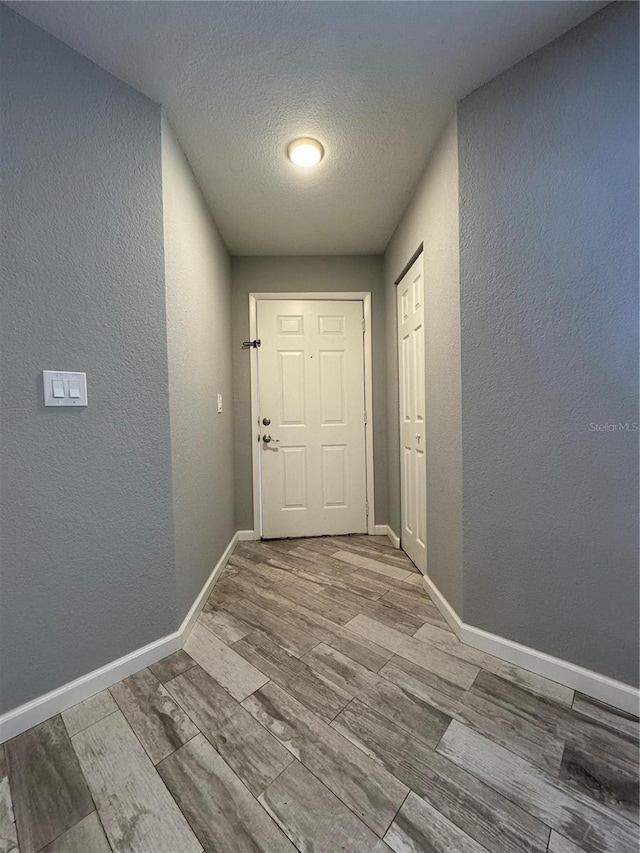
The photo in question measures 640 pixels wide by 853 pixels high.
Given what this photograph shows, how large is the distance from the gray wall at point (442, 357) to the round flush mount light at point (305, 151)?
59 centimetres

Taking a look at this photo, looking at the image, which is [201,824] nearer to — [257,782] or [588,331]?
[257,782]

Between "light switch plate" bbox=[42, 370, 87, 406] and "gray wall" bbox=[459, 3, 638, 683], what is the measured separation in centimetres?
152

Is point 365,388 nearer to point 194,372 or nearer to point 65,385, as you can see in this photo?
point 194,372

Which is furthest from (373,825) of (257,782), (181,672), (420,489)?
(420,489)

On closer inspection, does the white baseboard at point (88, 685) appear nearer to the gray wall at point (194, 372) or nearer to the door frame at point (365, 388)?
the gray wall at point (194, 372)

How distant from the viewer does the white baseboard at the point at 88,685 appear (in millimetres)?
1011

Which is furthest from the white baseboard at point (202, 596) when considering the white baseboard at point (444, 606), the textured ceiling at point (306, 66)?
the textured ceiling at point (306, 66)

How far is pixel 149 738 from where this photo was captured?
3.23 ft

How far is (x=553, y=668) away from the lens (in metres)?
1.18

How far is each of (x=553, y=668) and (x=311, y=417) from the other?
2.01m

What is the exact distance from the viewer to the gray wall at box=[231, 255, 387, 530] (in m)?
2.59

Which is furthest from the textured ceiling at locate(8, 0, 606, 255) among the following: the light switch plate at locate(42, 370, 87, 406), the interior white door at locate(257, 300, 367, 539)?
the light switch plate at locate(42, 370, 87, 406)

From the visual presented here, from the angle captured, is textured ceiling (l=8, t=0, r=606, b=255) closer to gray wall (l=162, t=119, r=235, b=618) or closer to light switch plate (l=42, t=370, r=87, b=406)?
gray wall (l=162, t=119, r=235, b=618)

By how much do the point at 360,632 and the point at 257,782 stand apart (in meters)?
0.71
